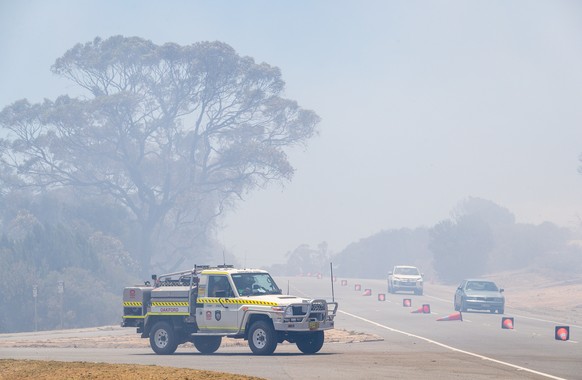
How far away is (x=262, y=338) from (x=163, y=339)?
9.46 ft

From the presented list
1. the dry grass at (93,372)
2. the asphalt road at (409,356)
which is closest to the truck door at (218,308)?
the asphalt road at (409,356)

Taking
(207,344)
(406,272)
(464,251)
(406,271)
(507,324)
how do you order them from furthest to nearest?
1. (464,251)
2. (406,271)
3. (406,272)
4. (507,324)
5. (207,344)

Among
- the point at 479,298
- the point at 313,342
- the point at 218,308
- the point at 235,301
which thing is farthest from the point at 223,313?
the point at 479,298

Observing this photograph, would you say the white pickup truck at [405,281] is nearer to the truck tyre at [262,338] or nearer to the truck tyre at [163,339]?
the truck tyre at [163,339]

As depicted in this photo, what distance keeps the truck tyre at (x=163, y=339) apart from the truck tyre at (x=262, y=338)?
219 cm

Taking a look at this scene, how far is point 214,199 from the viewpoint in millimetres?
99500

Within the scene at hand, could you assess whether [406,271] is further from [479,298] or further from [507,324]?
[507,324]

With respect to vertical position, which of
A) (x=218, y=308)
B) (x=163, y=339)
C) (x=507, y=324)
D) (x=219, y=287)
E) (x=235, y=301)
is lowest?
(x=507, y=324)

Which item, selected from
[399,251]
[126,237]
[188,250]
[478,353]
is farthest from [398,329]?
[399,251]

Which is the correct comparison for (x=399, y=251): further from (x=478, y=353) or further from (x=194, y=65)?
(x=478, y=353)

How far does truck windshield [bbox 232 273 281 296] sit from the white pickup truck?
45.8 metres

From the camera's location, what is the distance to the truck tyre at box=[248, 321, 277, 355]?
908 inches

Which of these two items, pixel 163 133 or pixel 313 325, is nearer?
pixel 313 325

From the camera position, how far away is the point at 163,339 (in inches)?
973
